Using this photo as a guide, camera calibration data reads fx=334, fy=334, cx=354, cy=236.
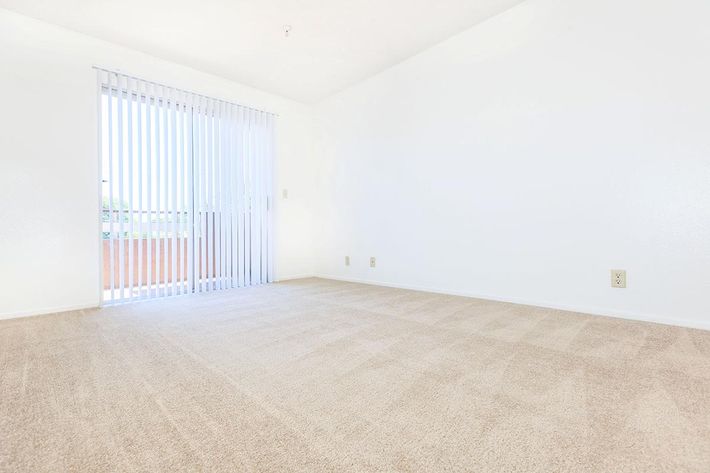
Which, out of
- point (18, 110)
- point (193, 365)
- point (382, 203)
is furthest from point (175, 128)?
point (193, 365)

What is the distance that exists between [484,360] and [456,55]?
114 inches

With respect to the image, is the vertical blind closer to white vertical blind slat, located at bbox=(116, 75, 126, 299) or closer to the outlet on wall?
white vertical blind slat, located at bbox=(116, 75, 126, 299)

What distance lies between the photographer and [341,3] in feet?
8.82

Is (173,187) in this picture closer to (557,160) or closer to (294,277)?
(294,277)

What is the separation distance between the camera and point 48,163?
2770 millimetres

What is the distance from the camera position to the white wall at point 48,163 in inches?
103

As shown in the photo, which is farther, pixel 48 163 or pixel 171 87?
pixel 171 87

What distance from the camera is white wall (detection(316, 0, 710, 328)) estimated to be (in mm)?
2223

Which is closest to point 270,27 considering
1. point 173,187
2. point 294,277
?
point 173,187

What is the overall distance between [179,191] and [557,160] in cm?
358

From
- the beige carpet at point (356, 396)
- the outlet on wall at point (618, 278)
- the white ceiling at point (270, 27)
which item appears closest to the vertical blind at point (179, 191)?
the white ceiling at point (270, 27)

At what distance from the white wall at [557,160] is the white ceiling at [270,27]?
355 millimetres

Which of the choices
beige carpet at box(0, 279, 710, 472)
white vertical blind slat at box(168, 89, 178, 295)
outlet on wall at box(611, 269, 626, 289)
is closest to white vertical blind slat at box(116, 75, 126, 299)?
white vertical blind slat at box(168, 89, 178, 295)

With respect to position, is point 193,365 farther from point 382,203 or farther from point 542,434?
point 382,203
